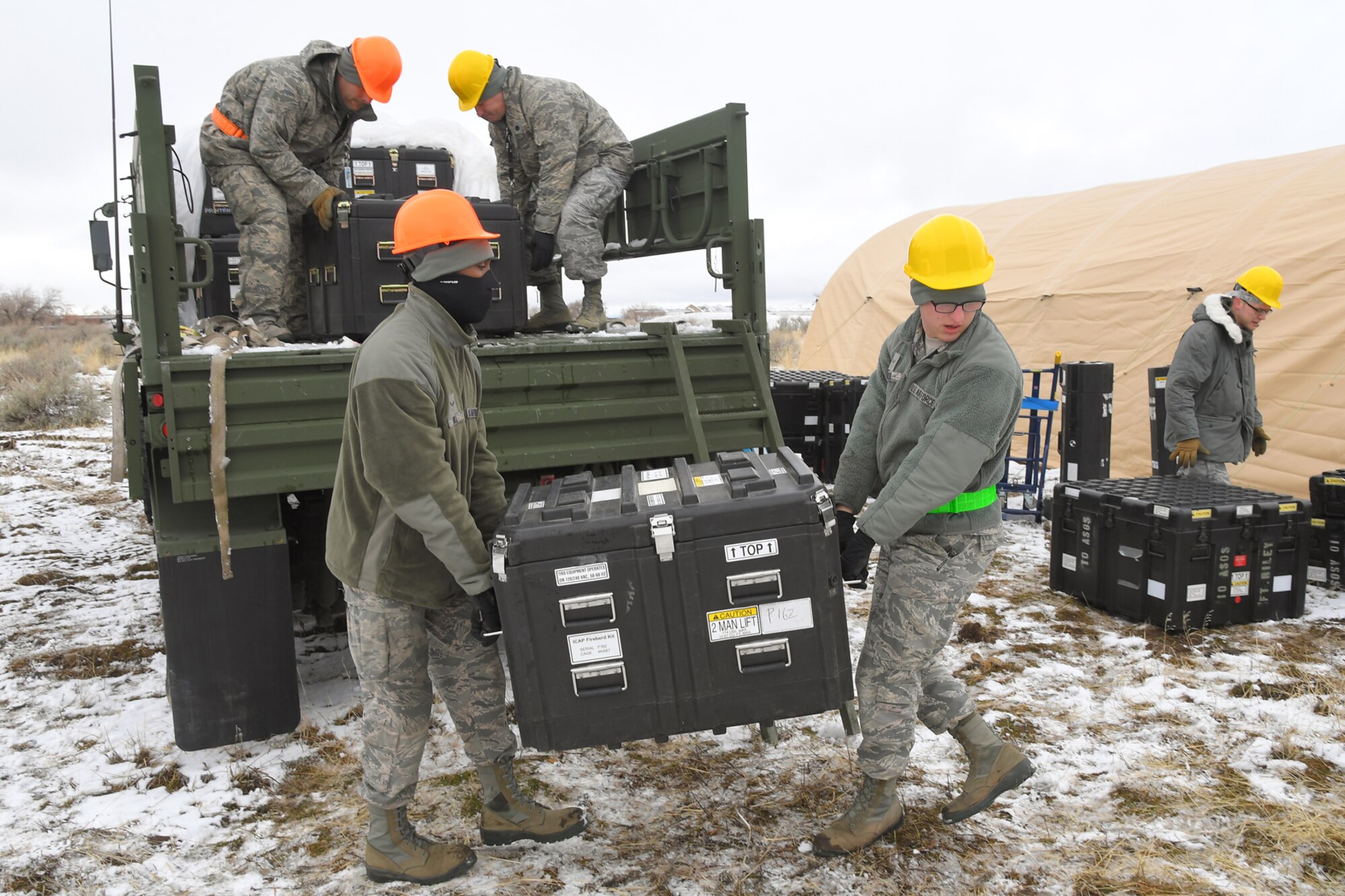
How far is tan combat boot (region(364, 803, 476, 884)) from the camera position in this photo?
124 inches

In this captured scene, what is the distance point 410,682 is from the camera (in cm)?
318

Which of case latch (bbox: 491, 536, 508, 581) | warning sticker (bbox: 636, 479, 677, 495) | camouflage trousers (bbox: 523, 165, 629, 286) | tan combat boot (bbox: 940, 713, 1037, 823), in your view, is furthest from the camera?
camouflage trousers (bbox: 523, 165, 629, 286)

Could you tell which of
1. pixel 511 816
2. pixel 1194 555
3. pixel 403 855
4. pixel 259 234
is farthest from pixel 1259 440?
pixel 259 234

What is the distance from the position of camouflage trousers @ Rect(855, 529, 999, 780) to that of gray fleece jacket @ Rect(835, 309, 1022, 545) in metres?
0.08

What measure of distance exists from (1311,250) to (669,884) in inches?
369

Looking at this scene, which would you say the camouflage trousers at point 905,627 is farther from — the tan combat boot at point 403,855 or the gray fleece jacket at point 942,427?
the tan combat boot at point 403,855

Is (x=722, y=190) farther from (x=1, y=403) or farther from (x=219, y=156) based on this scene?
(x=1, y=403)

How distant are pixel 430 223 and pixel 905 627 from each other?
196 cm

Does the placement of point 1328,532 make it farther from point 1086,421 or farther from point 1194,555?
point 1086,421

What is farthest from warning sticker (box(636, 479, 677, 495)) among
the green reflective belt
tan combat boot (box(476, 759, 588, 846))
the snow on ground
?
the snow on ground

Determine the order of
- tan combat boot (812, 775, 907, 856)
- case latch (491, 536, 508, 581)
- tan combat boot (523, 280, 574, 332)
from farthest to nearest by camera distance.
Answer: tan combat boot (523, 280, 574, 332) < tan combat boot (812, 775, 907, 856) < case latch (491, 536, 508, 581)

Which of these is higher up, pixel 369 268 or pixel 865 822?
pixel 369 268

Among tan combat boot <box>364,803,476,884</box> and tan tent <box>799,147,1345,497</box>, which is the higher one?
tan tent <box>799,147,1345,497</box>

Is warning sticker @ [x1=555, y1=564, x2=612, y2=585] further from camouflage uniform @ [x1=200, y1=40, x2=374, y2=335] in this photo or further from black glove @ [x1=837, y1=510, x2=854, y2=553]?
camouflage uniform @ [x1=200, y1=40, x2=374, y2=335]
